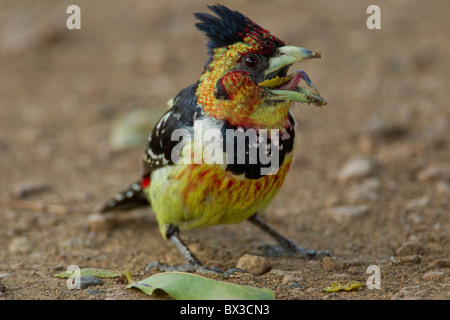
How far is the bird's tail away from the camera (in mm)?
4504

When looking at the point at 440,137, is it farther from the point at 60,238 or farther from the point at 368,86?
the point at 60,238

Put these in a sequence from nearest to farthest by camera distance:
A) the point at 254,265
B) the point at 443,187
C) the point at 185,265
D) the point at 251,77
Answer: the point at 251,77, the point at 254,265, the point at 185,265, the point at 443,187

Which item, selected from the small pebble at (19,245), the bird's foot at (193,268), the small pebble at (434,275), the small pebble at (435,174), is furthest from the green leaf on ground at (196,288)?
the small pebble at (435,174)

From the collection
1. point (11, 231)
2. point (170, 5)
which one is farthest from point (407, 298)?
point (170, 5)

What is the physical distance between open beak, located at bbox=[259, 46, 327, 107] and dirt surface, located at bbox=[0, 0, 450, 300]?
1006 millimetres

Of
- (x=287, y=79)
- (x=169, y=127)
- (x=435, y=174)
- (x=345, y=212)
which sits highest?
(x=287, y=79)

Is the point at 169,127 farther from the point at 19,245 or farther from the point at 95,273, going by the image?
the point at 19,245

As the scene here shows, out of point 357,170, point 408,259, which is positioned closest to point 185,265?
point 408,259

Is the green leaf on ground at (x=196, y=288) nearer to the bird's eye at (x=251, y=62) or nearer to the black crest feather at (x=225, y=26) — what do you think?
the bird's eye at (x=251, y=62)

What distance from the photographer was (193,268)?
12.6 ft

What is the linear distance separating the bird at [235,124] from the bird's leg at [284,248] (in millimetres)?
533

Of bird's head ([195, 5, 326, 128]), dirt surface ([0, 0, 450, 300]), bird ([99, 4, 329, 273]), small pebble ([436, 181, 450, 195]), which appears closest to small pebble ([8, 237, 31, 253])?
dirt surface ([0, 0, 450, 300])

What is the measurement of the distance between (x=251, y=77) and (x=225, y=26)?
1.13 feet

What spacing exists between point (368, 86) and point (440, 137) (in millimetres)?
1598
